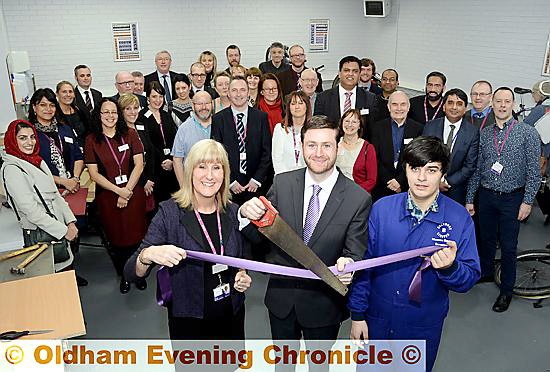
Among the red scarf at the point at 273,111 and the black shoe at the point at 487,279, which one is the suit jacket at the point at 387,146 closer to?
the red scarf at the point at 273,111

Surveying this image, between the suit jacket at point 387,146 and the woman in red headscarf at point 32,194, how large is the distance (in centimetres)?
290

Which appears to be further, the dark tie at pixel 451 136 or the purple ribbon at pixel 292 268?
the dark tie at pixel 451 136

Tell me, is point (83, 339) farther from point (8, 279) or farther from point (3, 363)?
point (3, 363)

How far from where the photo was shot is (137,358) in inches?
144

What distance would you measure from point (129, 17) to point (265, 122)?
5.55 meters

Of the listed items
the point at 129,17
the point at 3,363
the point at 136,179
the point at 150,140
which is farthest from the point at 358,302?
the point at 129,17

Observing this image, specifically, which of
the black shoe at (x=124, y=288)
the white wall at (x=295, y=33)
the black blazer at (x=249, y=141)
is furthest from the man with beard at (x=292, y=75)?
the black shoe at (x=124, y=288)

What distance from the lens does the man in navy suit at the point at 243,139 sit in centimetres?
450

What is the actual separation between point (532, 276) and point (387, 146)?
195 centimetres

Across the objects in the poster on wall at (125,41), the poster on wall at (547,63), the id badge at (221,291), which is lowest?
the id badge at (221,291)

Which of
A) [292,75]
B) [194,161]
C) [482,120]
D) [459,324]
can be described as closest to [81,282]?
[194,161]

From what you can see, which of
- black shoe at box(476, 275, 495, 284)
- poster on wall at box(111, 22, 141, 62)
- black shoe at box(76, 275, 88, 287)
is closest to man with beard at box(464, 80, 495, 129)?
black shoe at box(476, 275, 495, 284)

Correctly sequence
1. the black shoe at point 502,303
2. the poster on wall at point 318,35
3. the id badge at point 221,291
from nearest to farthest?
1. the id badge at point 221,291
2. the black shoe at point 502,303
3. the poster on wall at point 318,35

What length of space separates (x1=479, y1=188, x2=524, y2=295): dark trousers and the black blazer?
2.07 metres
